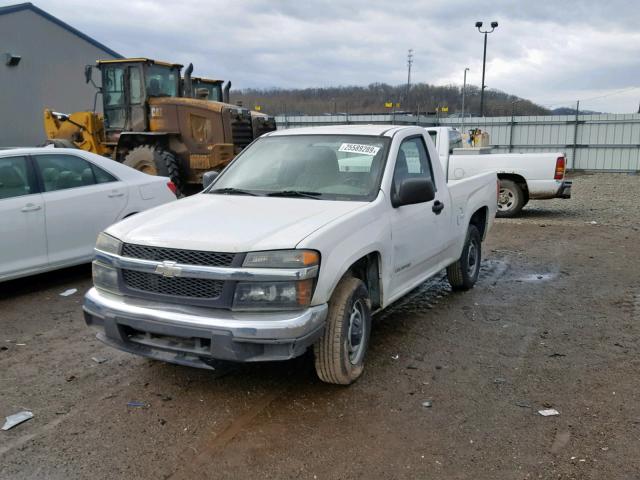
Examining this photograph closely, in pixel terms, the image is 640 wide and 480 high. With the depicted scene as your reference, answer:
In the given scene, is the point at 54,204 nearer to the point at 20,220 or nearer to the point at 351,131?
the point at 20,220

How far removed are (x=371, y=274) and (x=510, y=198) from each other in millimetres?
8970

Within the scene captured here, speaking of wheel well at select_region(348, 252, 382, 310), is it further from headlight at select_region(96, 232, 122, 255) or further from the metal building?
the metal building

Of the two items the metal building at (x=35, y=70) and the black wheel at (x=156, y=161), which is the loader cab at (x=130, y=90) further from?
the metal building at (x=35, y=70)

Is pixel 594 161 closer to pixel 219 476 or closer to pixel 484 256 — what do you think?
pixel 484 256

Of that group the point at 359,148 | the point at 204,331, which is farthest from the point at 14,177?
the point at 204,331

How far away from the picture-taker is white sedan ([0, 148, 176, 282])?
19.5ft

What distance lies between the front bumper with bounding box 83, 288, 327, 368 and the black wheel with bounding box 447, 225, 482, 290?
317cm

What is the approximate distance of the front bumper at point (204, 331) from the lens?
3350mm

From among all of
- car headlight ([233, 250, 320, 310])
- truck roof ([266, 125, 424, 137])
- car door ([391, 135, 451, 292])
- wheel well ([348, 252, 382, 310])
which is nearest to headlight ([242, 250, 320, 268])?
car headlight ([233, 250, 320, 310])

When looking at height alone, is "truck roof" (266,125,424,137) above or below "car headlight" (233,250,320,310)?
above

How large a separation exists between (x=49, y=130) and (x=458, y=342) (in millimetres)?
13765

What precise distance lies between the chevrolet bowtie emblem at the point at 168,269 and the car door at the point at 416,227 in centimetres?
171

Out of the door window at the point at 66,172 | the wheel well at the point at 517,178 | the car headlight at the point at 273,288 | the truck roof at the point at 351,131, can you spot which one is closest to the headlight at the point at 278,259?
the car headlight at the point at 273,288

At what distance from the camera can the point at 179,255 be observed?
355cm
